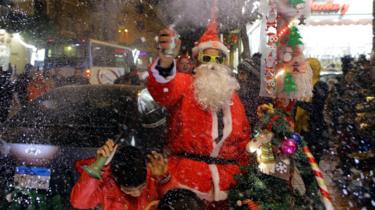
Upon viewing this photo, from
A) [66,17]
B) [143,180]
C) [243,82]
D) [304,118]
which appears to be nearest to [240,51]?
[304,118]

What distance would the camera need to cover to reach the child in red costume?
3.07m

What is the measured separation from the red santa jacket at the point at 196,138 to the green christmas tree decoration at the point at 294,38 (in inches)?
31.6

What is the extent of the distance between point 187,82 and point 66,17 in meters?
16.2

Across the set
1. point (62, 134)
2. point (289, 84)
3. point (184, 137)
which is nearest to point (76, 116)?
point (62, 134)

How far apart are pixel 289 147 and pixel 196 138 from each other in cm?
77

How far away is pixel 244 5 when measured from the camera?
8727 millimetres

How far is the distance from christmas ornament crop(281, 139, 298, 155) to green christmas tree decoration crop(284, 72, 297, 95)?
578 millimetres

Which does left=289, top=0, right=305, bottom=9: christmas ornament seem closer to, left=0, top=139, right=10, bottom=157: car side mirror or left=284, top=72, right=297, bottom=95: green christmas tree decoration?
left=284, top=72, right=297, bottom=95: green christmas tree decoration

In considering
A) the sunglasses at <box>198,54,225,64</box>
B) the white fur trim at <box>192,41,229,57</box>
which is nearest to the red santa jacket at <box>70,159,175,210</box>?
the sunglasses at <box>198,54,225,64</box>

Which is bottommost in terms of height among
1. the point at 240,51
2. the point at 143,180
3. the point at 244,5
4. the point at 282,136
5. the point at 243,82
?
the point at 143,180

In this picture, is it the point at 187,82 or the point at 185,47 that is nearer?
the point at 187,82

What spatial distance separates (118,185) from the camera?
3254 mm

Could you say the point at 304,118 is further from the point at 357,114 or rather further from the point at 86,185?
the point at 86,185

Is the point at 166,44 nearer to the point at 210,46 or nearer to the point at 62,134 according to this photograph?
the point at 210,46
